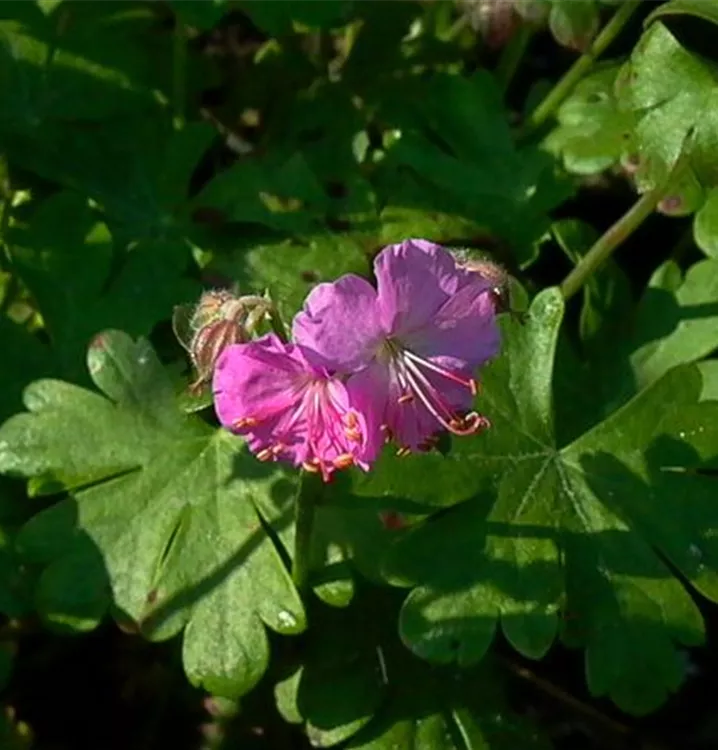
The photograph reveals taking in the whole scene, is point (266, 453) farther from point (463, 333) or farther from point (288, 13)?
point (288, 13)

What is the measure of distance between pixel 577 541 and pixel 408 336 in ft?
1.79

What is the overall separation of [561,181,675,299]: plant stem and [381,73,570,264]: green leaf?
0.14 m

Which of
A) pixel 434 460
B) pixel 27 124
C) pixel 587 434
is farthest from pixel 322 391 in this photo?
pixel 27 124

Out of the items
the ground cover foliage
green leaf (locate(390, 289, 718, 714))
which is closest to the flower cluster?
the ground cover foliage

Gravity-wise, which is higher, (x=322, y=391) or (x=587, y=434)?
(x=322, y=391)

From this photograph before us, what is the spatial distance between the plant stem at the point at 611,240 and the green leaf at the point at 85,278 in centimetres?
58

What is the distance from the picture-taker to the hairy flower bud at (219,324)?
2.12 m

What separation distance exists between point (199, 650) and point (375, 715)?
314mm

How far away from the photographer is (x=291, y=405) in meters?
2.08

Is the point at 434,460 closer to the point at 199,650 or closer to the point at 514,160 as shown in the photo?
the point at 199,650

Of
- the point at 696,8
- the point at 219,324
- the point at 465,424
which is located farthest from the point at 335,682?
the point at 696,8

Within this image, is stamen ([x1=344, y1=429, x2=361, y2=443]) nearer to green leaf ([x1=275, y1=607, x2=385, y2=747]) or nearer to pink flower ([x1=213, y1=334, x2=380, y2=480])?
pink flower ([x1=213, y1=334, x2=380, y2=480])

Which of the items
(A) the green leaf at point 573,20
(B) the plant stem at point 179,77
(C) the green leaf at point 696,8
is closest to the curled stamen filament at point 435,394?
(C) the green leaf at point 696,8

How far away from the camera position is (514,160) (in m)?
2.97
